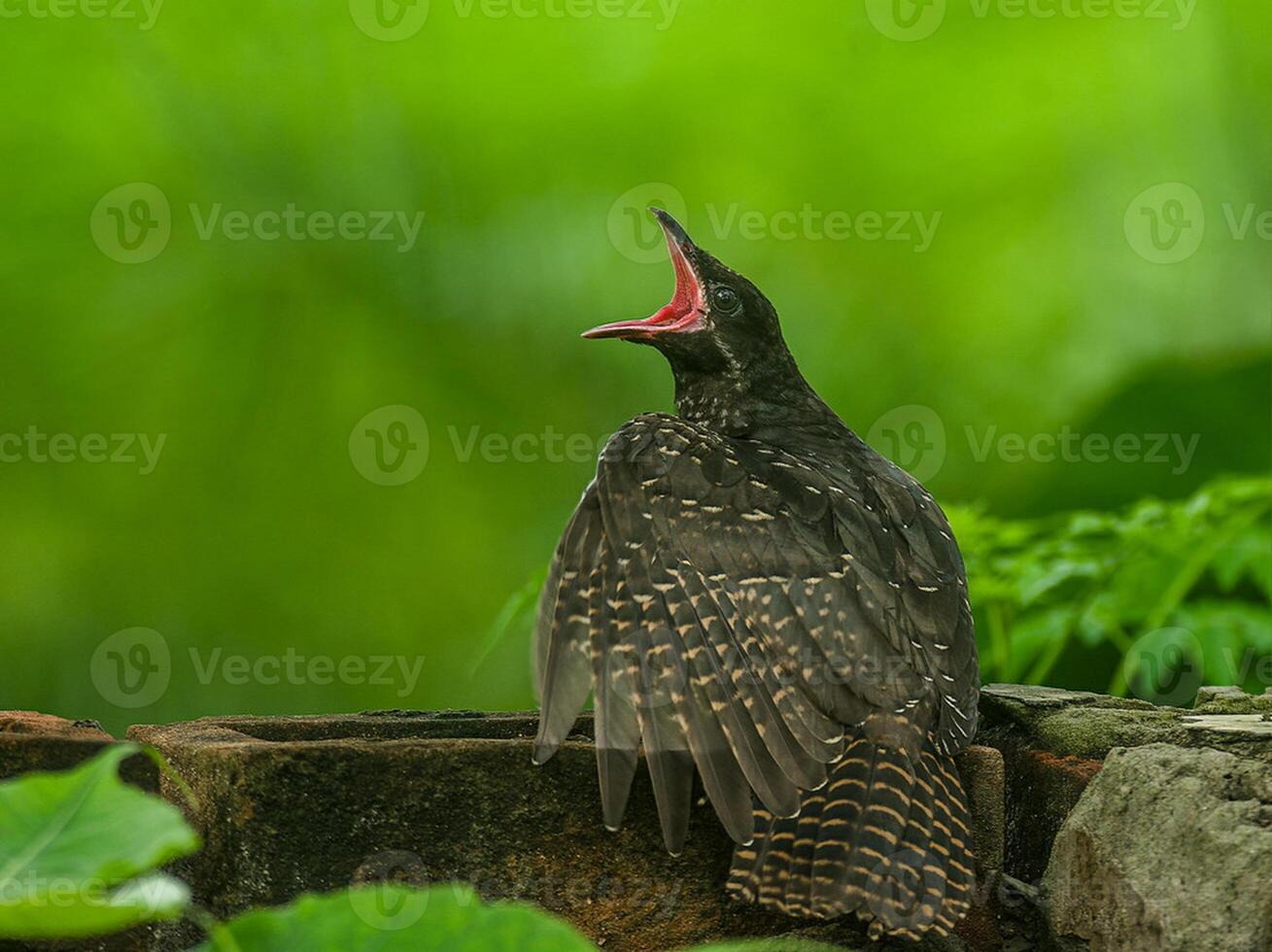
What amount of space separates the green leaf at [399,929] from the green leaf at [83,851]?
58 mm

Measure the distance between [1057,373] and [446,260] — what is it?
185 centimetres

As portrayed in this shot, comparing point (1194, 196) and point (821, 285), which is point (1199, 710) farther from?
point (1194, 196)

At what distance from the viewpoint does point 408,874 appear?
1.73 metres

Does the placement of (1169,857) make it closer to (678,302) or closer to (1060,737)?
(1060,737)

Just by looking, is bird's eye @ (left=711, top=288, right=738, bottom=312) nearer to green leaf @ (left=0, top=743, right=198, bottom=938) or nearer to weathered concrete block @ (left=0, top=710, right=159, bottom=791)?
weathered concrete block @ (left=0, top=710, right=159, bottom=791)

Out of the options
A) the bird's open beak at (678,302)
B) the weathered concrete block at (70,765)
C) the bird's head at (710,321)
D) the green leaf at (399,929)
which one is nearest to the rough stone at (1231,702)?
the bird's head at (710,321)

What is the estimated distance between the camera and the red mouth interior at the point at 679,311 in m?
2.82

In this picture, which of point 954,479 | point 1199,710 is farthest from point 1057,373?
point 1199,710

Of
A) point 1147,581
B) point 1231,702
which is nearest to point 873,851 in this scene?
point 1231,702

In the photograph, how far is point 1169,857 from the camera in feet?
Result: 5.23

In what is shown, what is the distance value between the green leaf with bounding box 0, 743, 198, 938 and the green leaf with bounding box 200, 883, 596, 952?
58 mm

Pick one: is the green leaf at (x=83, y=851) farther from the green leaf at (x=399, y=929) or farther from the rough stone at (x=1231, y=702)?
the rough stone at (x=1231, y=702)

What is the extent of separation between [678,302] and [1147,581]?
124 cm

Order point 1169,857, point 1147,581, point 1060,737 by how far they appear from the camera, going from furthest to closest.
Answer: point 1147,581, point 1060,737, point 1169,857
